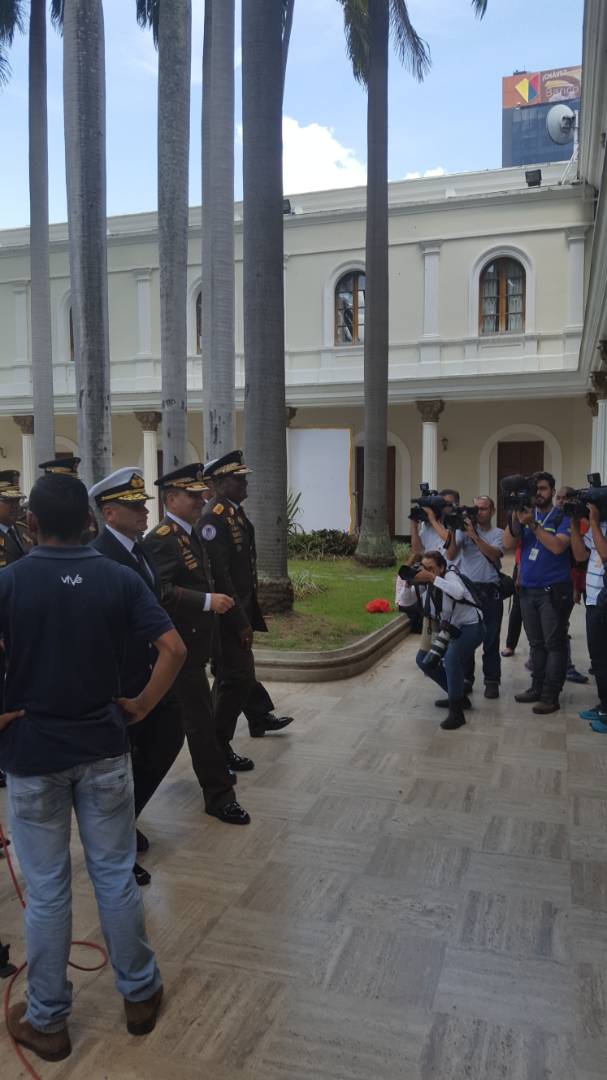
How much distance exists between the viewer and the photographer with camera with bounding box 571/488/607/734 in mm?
5691

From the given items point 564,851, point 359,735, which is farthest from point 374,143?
point 564,851

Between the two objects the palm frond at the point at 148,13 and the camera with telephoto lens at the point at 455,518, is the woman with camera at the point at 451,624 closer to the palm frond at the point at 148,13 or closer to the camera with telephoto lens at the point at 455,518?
the camera with telephoto lens at the point at 455,518

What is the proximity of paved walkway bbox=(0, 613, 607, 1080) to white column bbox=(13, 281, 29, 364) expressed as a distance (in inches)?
809

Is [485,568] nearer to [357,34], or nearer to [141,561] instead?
[141,561]

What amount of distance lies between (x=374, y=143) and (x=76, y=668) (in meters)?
14.5

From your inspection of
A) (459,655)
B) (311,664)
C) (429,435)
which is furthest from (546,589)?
(429,435)

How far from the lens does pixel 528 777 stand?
4.87 meters

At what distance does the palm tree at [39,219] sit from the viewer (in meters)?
15.9

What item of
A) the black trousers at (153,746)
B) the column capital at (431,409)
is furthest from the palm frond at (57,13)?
the black trousers at (153,746)

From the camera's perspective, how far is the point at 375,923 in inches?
127

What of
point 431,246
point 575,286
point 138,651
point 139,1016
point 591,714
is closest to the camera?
point 139,1016

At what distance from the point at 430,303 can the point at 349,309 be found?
2189 mm

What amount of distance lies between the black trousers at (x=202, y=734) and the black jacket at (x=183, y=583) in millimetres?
120

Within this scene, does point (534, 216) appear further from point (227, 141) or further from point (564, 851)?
point (564, 851)
